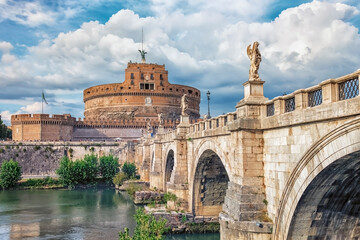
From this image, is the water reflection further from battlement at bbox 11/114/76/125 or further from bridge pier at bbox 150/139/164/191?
battlement at bbox 11/114/76/125

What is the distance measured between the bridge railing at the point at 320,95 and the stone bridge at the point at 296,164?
0.02 meters

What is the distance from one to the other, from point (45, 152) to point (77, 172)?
1490 centimetres

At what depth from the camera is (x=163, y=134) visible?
112ft

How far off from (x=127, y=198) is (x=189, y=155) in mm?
16004

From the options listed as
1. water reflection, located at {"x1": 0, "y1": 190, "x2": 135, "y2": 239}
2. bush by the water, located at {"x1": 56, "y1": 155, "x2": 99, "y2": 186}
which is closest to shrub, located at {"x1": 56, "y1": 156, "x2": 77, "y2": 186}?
bush by the water, located at {"x1": 56, "y1": 155, "x2": 99, "y2": 186}

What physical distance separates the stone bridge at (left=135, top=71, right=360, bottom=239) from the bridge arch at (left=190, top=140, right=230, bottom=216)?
21.6 feet

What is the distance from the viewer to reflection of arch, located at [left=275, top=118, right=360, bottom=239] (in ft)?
25.7

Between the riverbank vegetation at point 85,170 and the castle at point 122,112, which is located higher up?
the castle at point 122,112

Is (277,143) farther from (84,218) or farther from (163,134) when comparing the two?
(163,134)

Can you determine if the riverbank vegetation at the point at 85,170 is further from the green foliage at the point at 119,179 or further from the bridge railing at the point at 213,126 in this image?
the bridge railing at the point at 213,126

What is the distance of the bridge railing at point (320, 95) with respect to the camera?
7.98 metres

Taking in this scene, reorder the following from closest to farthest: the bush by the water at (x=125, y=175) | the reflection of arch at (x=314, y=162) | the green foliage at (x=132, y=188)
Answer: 1. the reflection of arch at (x=314, y=162)
2. the green foliage at (x=132, y=188)
3. the bush by the water at (x=125, y=175)

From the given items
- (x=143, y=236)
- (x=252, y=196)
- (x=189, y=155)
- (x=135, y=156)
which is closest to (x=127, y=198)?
(x=189, y=155)

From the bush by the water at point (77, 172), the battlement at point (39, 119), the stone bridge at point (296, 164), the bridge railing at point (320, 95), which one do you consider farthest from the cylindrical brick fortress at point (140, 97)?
the bridge railing at point (320, 95)
